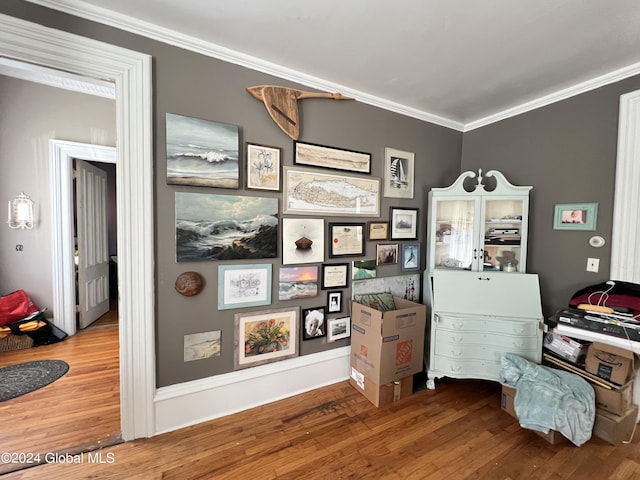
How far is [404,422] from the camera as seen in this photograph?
6.07 feet

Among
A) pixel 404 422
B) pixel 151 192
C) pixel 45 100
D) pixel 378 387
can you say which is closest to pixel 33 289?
pixel 45 100

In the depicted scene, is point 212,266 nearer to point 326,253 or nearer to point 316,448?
point 326,253

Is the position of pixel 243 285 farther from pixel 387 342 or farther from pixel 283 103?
pixel 283 103

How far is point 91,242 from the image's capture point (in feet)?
11.2

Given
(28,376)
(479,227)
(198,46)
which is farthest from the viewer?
(479,227)

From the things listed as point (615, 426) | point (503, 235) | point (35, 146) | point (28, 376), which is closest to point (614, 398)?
point (615, 426)

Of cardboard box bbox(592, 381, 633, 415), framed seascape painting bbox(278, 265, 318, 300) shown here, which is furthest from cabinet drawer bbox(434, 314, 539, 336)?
framed seascape painting bbox(278, 265, 318, 300)

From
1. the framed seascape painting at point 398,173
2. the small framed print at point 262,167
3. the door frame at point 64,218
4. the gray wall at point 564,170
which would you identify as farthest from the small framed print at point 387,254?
the door frame at point 64,218

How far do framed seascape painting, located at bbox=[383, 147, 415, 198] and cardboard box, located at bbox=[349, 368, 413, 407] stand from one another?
163 cm

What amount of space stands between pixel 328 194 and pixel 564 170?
2042 millimetres

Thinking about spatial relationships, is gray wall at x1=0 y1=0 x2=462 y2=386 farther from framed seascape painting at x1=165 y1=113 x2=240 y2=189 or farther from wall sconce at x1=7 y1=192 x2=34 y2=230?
wall sconce at x1=7 y1=192 x2=34 y2=230

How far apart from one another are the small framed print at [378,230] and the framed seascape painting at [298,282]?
2.09 ft

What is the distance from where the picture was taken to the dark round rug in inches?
80.6

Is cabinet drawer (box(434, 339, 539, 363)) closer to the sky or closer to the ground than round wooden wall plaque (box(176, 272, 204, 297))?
Answer: closer to the ground
